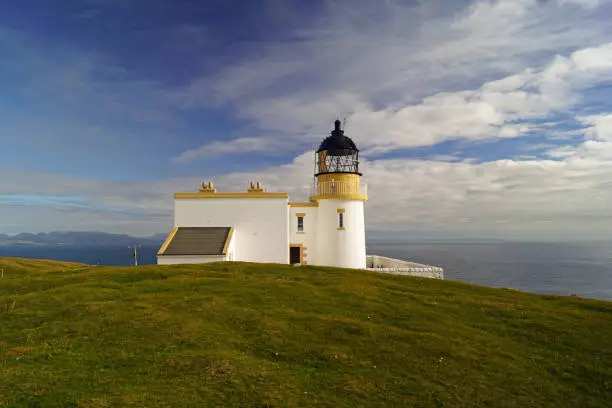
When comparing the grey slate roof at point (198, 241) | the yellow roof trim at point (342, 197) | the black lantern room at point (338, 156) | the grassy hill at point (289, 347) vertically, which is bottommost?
the grassy hill at point (289, 347)

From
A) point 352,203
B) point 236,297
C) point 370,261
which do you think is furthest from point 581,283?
point 236,297

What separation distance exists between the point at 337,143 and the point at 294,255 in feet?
45.3

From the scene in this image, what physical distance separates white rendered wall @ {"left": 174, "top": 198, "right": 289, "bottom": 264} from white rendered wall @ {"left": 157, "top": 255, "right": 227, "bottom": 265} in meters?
4.55

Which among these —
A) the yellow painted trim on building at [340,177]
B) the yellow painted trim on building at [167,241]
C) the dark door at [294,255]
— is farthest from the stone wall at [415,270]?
the yellow painted trim on building at [167,241]

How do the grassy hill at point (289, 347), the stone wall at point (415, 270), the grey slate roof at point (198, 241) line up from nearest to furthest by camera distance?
the grassy hill at point (289, 347) < the grey slate roof at point (198, 241) < the stone wall at point (415, 270)

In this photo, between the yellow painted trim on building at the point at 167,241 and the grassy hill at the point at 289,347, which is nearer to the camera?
the grassy hill at the point at 289,347

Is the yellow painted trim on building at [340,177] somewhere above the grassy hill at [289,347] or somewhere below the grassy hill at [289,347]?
above

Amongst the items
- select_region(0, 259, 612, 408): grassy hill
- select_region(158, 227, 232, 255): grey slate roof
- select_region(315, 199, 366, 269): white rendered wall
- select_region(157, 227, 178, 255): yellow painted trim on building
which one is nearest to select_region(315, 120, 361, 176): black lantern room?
select_region(315, 199, 366, 269): white rendered wall

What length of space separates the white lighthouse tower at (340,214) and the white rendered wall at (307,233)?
1.50ft

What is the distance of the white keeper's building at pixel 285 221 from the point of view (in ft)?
127

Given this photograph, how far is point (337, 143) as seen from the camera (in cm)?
4200

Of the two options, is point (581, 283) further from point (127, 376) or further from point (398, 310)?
point (127, 376)

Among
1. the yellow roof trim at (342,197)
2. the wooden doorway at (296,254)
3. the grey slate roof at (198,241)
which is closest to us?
the grey slate roof at (198,241)

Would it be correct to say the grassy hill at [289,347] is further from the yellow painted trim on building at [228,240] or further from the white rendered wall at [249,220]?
the white rendered wall at [249,220]
